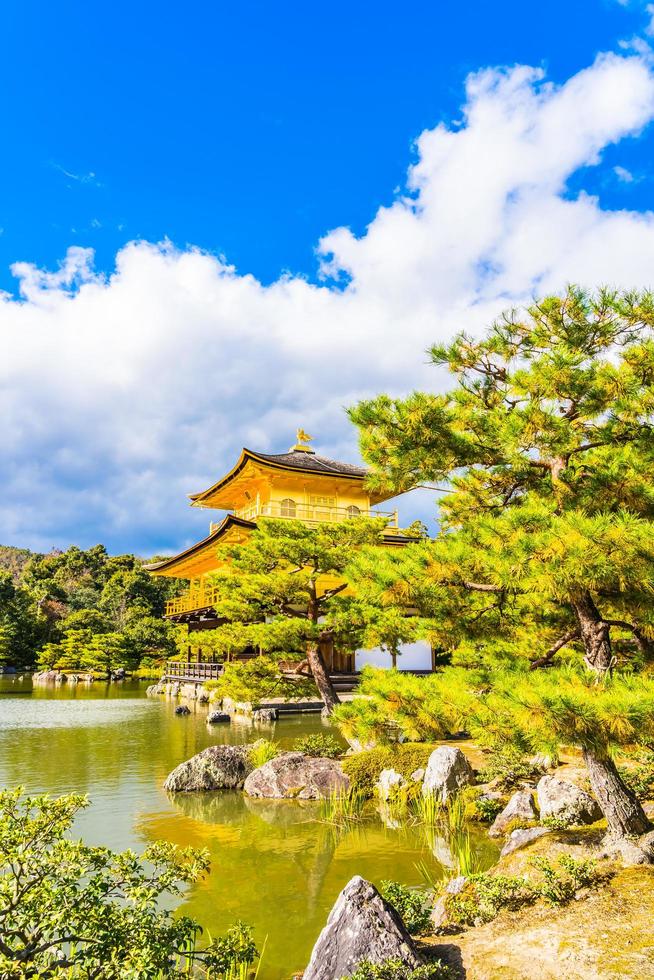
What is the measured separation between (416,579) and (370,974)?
2.38 m

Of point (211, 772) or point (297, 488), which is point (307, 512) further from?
point (211, 772)

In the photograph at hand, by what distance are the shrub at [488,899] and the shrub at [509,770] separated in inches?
129

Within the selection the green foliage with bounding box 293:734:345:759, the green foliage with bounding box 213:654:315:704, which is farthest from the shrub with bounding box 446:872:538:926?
the green foliage with bounding box 213:654:315:704

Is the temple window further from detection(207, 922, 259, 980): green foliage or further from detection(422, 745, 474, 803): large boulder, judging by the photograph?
detection(207, 922, 259, 980): green foliage

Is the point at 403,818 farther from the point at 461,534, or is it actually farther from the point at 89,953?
the point at 89,953

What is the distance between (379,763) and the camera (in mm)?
7762

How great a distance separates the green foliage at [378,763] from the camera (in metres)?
7.57

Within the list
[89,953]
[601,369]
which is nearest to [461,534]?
[601,369]

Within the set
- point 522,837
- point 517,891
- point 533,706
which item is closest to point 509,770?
point 522,837

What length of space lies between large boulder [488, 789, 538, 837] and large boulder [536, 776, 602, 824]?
0.49 feet

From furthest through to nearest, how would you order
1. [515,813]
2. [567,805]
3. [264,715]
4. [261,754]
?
[264,715] → [261,754] → [515,813] → [567,805]

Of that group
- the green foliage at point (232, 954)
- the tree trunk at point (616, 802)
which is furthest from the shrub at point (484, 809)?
the green foliage at point (232, 954)

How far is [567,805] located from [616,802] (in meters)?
1.35

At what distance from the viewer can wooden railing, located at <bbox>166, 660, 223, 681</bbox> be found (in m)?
19.7
